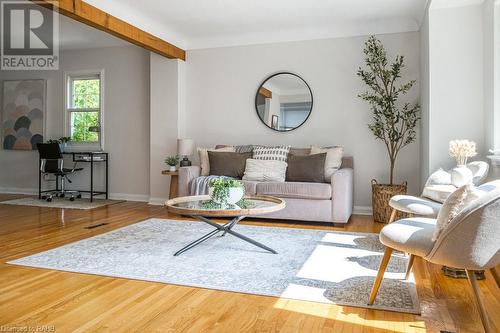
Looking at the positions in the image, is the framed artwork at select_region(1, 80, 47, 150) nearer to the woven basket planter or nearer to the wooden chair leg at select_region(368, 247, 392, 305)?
the woven basket planter

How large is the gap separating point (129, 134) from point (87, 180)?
118 centimetres

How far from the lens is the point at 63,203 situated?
19.7 ft

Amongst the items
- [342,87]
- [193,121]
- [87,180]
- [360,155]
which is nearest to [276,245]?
[360,155]

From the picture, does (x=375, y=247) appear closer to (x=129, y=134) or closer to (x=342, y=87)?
(x=342, y=87)

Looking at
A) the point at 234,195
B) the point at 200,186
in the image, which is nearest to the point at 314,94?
the point at 200,186

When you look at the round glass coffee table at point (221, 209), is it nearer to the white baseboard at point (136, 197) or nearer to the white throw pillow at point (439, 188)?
the white throw pillow at point (439, 188)

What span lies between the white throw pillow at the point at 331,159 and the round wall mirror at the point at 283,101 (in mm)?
758

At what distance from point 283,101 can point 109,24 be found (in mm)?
2495

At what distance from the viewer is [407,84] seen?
496 centimetres

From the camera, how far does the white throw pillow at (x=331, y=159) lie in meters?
4.86

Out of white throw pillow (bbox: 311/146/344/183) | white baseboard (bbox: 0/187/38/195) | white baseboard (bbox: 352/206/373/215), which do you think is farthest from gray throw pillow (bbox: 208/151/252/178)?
white baseboard (bbox: 0/187/38/195)

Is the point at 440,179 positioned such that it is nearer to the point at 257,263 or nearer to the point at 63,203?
the point at 257,263

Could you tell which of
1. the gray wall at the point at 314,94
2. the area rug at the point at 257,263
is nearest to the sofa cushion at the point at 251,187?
the area rug at the point at 257,263

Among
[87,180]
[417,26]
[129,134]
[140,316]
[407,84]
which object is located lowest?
[140,316]
